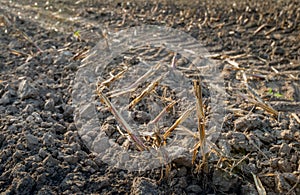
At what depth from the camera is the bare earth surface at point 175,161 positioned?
5.26 feet

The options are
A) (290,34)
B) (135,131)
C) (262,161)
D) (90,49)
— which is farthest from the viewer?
(290,34)

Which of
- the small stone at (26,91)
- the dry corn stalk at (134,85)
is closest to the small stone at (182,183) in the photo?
the dry corn stalk at (134,85)

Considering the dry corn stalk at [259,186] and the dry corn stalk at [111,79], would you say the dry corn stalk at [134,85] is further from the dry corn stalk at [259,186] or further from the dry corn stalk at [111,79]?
the dry corn stalk at [259,186]

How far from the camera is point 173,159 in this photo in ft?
5.35

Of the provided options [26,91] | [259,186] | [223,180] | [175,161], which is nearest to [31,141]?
[26,91]

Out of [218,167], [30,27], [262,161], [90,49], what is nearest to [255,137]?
[262,161]

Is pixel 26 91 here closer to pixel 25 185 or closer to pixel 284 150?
pixel 25 185

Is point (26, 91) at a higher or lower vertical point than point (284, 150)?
higher

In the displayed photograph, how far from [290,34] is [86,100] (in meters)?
1.76

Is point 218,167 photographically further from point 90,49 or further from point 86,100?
point 90,49

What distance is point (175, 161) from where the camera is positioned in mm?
1638

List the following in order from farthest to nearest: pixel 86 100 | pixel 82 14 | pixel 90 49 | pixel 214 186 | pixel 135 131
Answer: pixel 82 14 → pixel 90 49 → pixel 86 100 → pixel 135 131 → pixel 214 186

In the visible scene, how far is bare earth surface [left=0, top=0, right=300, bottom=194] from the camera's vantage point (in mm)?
1604

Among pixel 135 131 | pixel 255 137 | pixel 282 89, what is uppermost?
pixel 135 131
